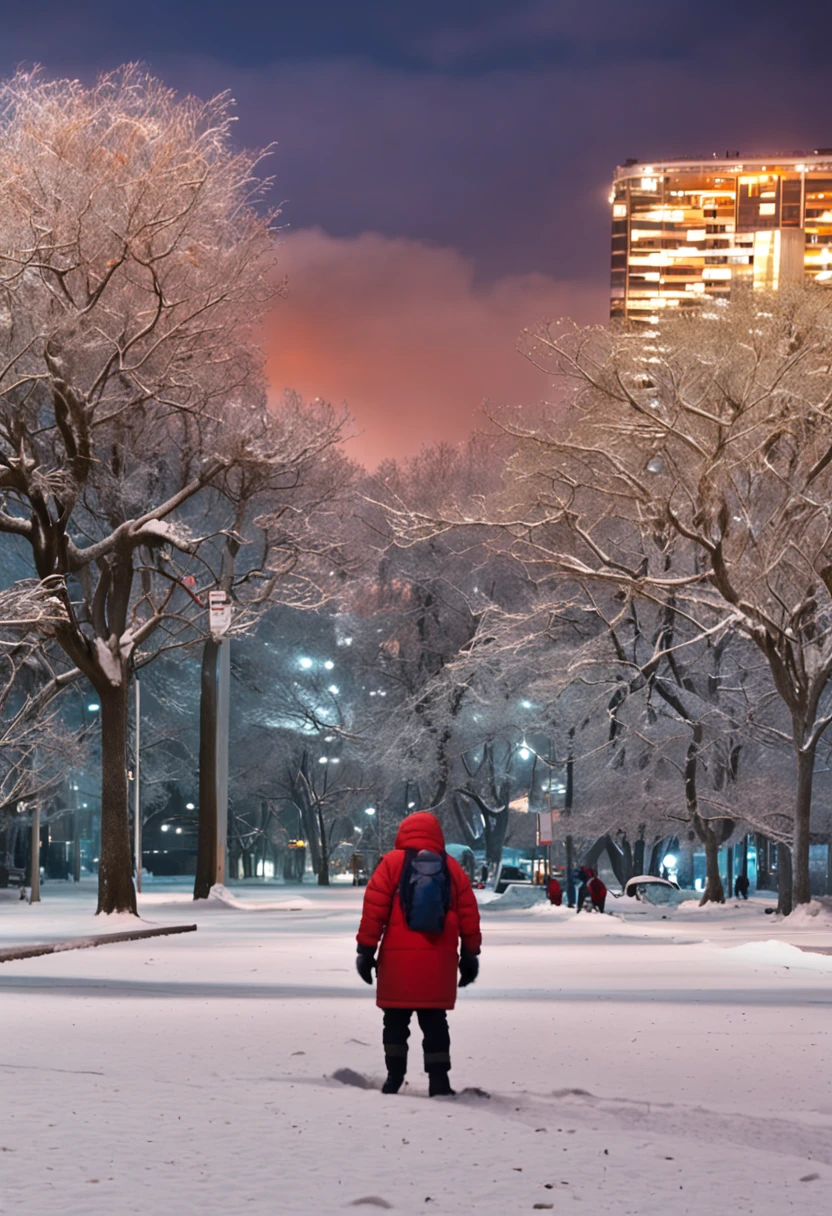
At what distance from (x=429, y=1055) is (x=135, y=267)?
68.3 feet

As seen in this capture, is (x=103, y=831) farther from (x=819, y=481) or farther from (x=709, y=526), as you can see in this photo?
(x=819, y=481)

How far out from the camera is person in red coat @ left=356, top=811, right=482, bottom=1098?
27.4ft

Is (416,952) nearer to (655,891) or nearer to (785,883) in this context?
(785,883)

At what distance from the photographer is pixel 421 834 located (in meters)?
8.57

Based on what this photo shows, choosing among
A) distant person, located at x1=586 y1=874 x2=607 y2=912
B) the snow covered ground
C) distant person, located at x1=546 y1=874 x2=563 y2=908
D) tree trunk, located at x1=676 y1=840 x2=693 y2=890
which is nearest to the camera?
the snow covered ground

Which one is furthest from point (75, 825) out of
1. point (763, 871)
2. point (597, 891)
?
point (597, 891)

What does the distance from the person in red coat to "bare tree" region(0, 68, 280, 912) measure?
53.3 feet

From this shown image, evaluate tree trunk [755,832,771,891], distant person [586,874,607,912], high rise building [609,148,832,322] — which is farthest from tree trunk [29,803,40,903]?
high rise building [609,148,832,322]

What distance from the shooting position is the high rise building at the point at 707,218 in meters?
190

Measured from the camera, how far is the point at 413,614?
57.8 metres

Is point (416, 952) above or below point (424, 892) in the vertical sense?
below

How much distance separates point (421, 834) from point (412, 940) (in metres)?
0.58

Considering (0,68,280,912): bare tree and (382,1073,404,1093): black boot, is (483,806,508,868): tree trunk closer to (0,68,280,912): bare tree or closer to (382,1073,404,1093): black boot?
(0,68,280,912): bare tree

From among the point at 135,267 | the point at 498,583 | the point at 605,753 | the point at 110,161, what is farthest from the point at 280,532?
the point at 498,583
